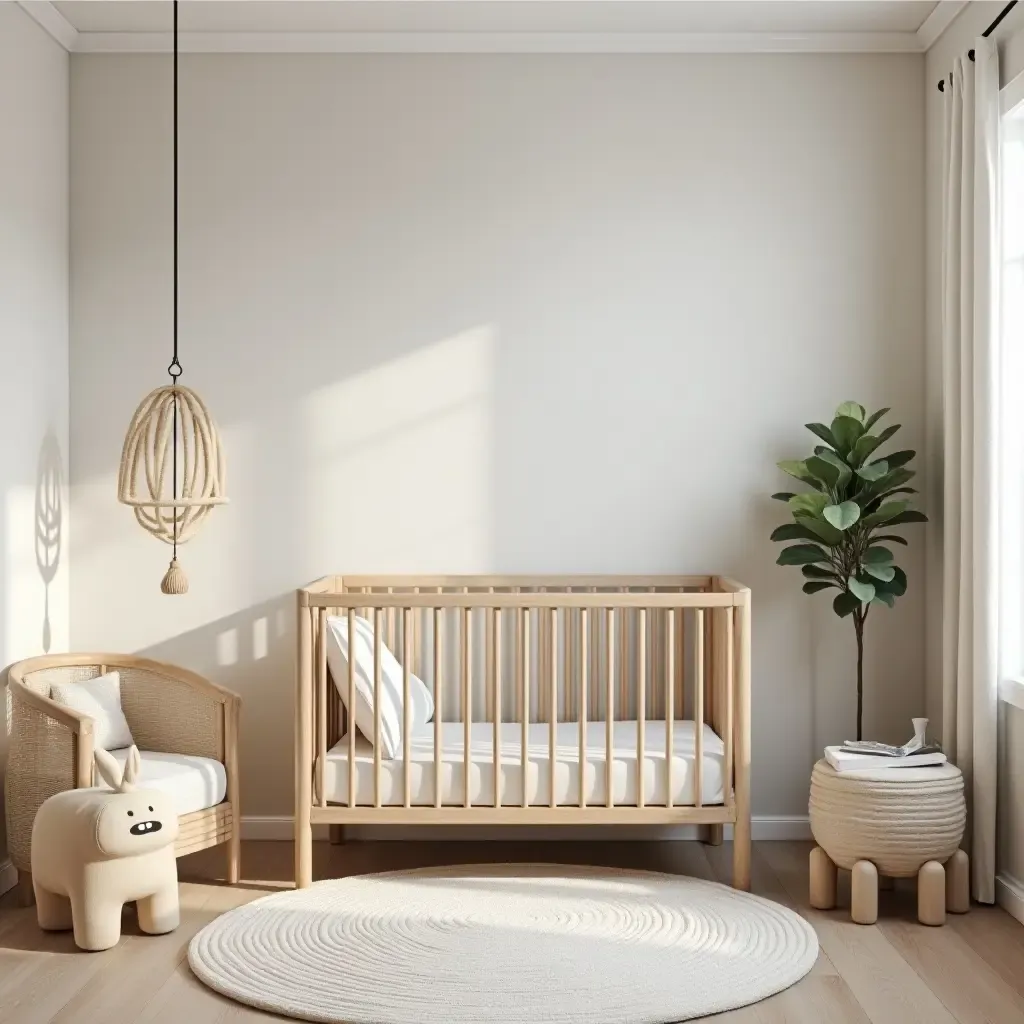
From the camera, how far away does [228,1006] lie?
247 cm

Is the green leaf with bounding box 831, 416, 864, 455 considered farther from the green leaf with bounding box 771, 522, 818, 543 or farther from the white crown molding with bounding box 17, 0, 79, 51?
the white crown molding with bounding box 17, 0, 79, 51

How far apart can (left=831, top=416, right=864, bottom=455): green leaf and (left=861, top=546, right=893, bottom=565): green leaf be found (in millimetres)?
313

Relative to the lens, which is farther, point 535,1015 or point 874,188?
point 874,188

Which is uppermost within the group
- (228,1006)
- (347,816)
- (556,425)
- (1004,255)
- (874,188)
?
(874,188)

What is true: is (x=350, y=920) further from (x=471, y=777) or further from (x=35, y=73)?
(x=35, y=73)

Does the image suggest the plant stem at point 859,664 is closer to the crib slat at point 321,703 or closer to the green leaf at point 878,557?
the green leaf at point 878,557

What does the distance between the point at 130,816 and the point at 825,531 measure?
83.2 inches

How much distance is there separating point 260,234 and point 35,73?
2.65 ft

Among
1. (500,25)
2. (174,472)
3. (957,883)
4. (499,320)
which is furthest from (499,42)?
(957,883)

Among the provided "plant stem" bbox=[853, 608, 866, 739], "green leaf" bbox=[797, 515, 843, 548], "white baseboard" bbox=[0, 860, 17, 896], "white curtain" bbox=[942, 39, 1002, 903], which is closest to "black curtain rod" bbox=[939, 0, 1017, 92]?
"white curtain" bbox=[942, 39, 1002, 903]

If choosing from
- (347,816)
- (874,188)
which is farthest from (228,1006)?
(874,188)

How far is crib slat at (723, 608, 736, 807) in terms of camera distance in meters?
3.18

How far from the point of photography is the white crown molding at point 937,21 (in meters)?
3.46

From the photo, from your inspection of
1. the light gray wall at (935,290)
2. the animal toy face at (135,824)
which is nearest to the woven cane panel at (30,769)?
the animal toy face at (135,824)
